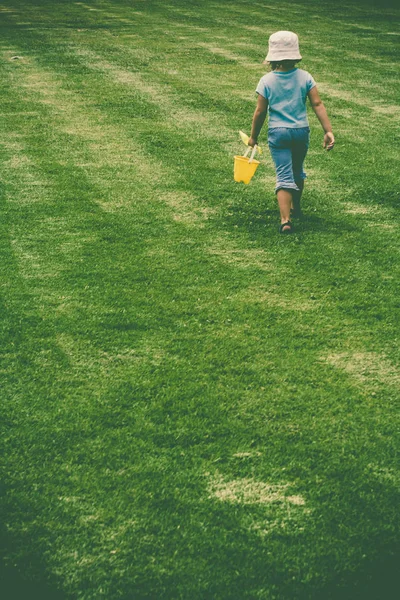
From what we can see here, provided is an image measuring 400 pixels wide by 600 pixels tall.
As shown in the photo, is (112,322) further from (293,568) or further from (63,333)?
(293,568)

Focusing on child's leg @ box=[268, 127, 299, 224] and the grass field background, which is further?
child's leg @ box=[268, 127, 299, 224]

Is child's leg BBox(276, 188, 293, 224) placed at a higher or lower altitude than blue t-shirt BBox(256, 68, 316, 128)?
lower

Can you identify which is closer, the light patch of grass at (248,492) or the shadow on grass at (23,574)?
the shadow on grass at (23,574)

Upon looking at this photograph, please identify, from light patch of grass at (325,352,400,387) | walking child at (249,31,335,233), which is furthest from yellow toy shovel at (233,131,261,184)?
light patch of grass at (325,352,400,387)

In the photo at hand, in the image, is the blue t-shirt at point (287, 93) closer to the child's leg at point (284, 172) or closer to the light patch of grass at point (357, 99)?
the child's leg at point (284, 172)

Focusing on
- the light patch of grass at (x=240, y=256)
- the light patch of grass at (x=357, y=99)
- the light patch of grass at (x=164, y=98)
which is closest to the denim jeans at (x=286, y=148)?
the light patch of grass at (x=240, y=256)

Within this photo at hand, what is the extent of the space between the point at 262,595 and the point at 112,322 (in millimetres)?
2315

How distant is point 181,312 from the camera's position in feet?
15.9

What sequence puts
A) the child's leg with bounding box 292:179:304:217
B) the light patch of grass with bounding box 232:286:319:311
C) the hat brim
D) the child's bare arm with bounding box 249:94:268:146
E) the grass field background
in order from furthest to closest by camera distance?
the child's leg with bounding box 292:179:304:217 → the child's bare arm with bounding box 249:94:268:146 → the hat brim → the light patch of grass with bounding box 232:286:319:311 → the grass field background

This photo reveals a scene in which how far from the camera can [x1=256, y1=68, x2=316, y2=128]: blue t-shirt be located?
6.01 m

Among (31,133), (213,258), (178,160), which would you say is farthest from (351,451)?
(31,133)

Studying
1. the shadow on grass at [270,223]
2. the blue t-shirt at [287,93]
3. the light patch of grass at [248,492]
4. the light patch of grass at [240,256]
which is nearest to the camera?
the light patch of grass at [248,492]

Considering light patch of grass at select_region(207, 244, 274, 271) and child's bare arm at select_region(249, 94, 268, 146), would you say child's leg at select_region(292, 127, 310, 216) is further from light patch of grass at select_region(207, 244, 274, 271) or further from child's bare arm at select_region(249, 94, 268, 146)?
light patch of grass at select_region(207, 244, 274, 271)

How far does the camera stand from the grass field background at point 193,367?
2.96 meters
